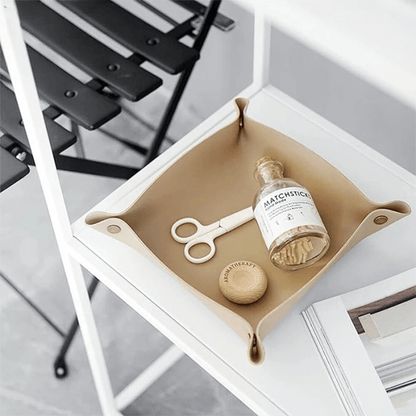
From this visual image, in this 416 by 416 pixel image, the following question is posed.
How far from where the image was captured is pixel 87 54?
1260mm

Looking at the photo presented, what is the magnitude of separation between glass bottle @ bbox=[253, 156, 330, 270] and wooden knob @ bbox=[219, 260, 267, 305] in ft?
0.09

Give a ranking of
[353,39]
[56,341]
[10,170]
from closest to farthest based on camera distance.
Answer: [353,39]
[10,170]
[56,341]

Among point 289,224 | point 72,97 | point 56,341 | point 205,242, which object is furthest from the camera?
point 56,341

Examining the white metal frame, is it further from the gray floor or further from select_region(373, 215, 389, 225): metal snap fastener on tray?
the gray floor

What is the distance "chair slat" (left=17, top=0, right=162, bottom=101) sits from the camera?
1216 millimetres

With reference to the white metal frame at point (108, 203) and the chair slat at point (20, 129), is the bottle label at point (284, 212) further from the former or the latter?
the chair slat at point (20, 129)

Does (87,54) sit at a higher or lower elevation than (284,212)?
higher

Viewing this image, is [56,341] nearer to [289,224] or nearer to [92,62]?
[92,62]

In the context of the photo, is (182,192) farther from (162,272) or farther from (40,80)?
(40,80)

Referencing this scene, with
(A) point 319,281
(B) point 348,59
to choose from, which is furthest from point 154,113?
(B) point 348,59

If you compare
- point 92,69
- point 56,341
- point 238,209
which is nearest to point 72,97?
point 92,69

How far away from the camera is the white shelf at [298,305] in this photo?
2.45ft

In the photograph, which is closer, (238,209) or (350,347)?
(350,347)

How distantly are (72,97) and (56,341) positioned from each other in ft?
1.86
